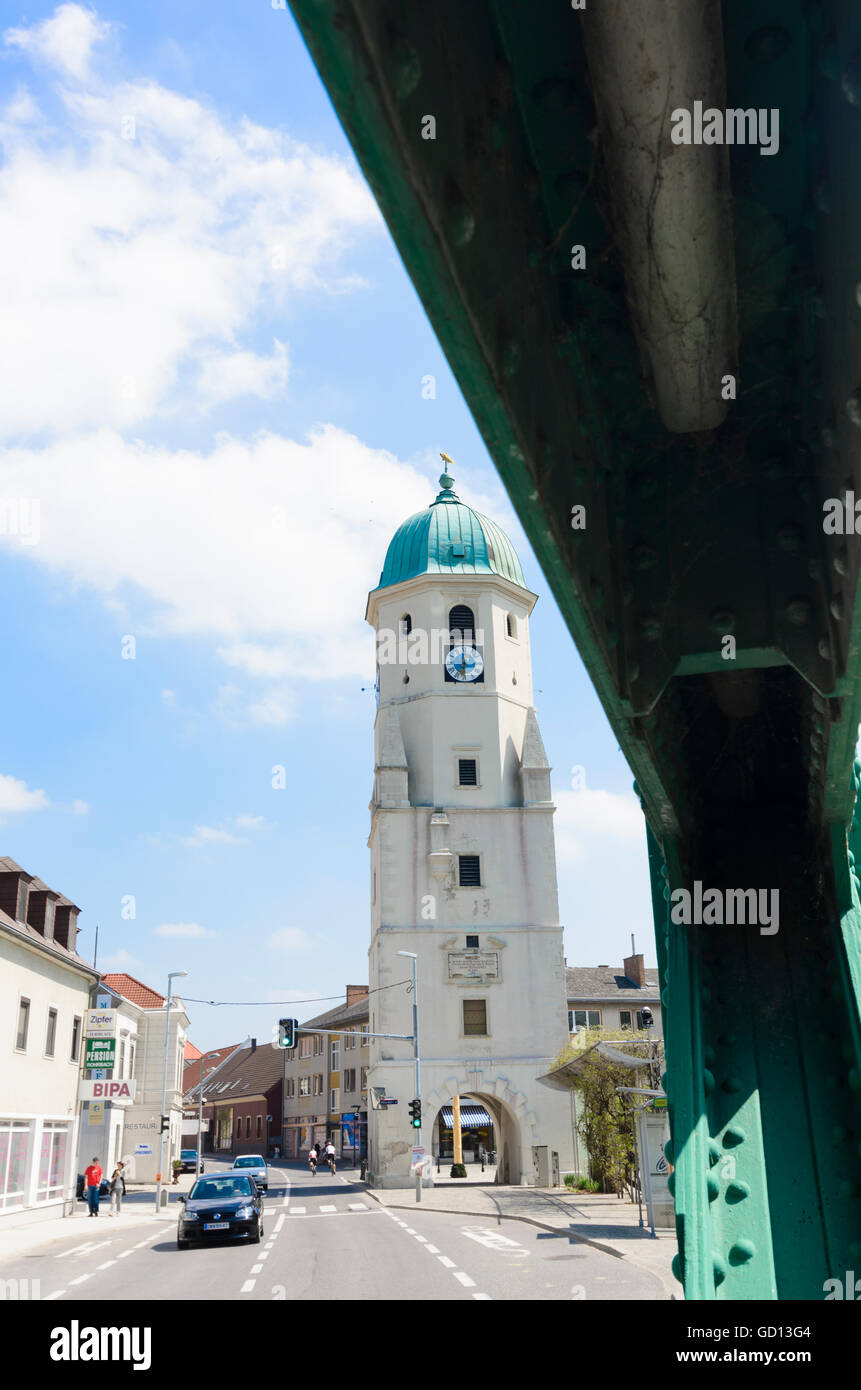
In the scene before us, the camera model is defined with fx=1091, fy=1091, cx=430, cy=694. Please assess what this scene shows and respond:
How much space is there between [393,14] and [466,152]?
0.27 meters

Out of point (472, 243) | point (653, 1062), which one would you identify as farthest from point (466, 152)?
point (653, 1062)

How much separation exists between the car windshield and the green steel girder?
71.2 feet

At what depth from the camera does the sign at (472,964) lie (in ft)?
149

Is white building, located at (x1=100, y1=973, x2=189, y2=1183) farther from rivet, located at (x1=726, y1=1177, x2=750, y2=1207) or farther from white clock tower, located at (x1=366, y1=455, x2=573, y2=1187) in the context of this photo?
rivet, located at (x1=726, y1=1177, x2=750, y2=1207)

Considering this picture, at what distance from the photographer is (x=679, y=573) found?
317 centimetres

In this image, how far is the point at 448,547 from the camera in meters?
53.0

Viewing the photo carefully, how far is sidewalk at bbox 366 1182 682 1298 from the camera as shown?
17.8 metres

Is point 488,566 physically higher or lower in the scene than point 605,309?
higher

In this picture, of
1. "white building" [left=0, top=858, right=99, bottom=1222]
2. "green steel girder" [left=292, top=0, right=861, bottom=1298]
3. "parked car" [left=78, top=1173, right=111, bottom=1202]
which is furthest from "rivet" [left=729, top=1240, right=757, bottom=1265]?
"parked car" [left=78, top=1173, right=111, bottom=1202]

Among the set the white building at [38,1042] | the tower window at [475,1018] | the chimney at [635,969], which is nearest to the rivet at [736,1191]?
the white building at [38,1042]

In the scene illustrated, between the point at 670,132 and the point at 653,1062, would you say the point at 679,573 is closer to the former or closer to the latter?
the point at 670,132

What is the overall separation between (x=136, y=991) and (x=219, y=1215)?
131 ft

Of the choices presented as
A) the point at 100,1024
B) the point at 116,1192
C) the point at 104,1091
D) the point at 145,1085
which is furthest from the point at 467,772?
the point at 145,1085
